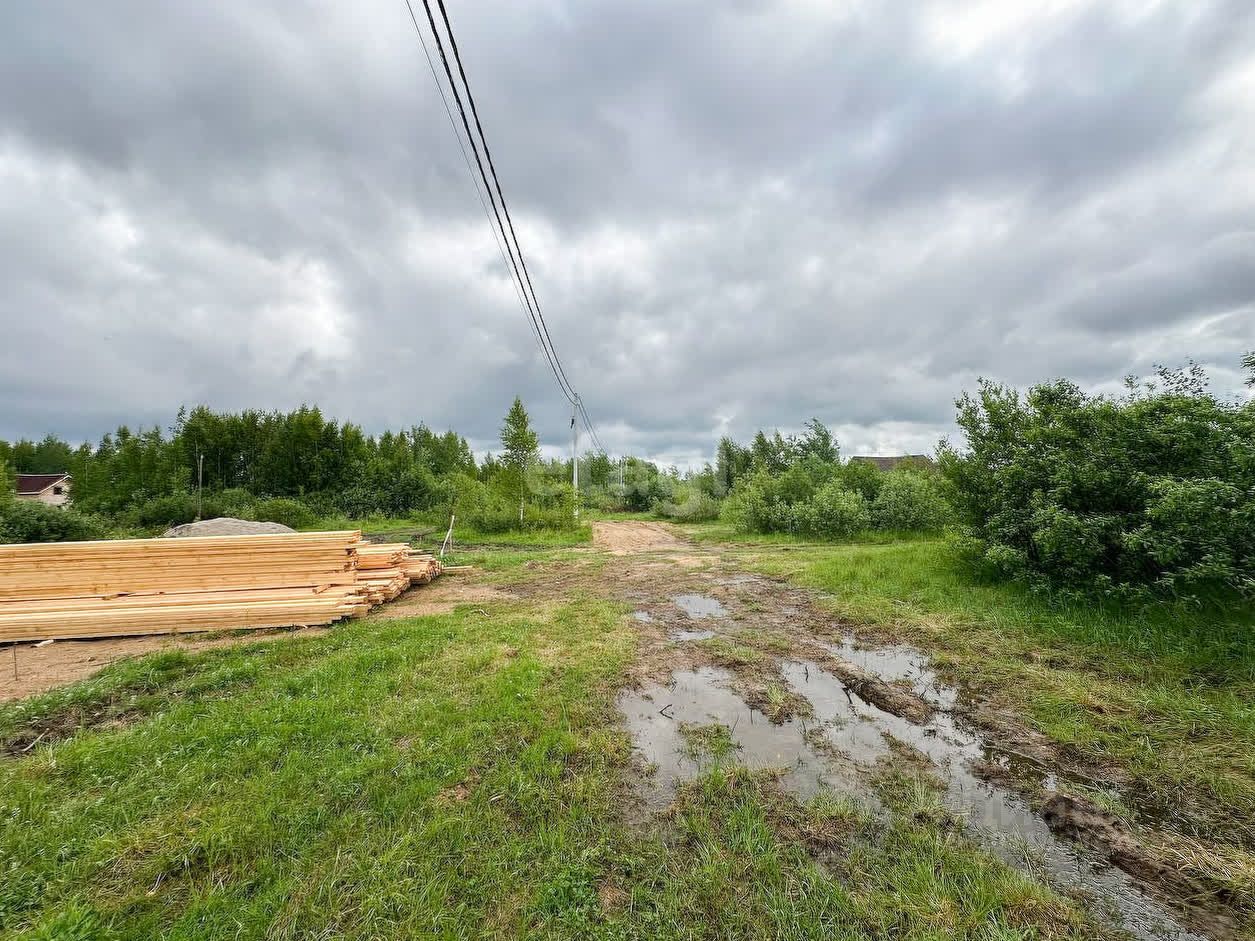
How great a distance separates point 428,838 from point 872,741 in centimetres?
310

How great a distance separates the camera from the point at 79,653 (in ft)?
17.7

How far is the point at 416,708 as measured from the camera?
12.2 feet

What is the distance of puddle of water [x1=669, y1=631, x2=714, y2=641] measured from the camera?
19.2 ft

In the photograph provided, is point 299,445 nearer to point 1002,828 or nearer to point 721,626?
point 721,626

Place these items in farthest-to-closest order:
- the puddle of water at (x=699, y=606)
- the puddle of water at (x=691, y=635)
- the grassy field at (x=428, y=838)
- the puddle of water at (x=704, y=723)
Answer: the puddle of water at (x=699, y=606) < the puddle of water at (x=691, y=635) < the puddle of water at (x=704, y=723) < the grassy field at (x=428, y=838)

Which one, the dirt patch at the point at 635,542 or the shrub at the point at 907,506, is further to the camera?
the dirt patch at the point at 635,542

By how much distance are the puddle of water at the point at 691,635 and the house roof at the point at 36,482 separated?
174 ft

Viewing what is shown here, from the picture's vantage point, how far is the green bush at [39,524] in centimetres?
1370

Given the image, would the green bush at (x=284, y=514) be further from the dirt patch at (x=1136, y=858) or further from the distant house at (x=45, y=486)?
the dirt patch at (x=1136, y=858)

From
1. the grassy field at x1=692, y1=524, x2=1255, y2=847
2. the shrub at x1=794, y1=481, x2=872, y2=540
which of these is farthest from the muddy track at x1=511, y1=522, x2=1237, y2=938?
the shrub at x1=794, y1=481, x2=872, y2=540

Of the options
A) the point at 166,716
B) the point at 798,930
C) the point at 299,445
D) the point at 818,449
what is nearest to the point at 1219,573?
the point at 798,930

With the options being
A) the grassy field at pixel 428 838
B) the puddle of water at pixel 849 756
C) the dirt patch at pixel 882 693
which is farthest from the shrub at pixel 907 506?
the grassy field at pixel 428 838

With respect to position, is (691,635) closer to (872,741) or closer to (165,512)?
(872,741)

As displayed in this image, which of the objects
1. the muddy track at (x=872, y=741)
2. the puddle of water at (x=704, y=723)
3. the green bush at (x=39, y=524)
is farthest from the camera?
the green bush at (x=39, y=524)
